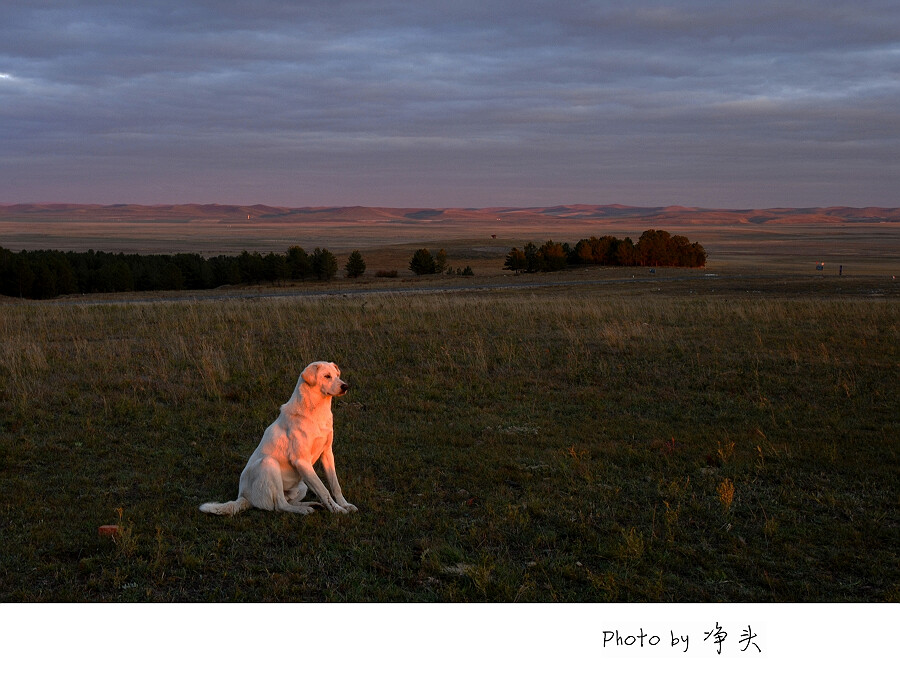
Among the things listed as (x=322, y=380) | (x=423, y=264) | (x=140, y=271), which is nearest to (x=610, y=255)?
(x=423, y=264)

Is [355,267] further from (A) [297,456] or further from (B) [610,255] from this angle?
(A) [297,456]

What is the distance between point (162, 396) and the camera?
34.8 feet

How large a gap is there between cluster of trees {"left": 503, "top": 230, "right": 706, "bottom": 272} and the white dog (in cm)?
6530

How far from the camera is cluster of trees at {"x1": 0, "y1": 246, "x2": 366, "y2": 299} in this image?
5447 centimetres

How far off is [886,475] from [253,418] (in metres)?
7.49

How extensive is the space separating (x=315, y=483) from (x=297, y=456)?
0.28 m

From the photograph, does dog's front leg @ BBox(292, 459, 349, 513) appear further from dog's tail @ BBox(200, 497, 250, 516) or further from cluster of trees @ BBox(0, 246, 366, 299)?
cluster of trees @ BBox(0, 246, 366, 299)

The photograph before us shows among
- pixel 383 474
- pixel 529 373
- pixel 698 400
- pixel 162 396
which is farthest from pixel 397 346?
pixel 383 474

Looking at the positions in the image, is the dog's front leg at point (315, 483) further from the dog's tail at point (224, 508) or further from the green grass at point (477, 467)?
the dog's tail at point (224, 508)

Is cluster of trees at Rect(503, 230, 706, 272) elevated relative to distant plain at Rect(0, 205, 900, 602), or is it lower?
elevated

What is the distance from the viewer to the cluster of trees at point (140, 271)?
179ft

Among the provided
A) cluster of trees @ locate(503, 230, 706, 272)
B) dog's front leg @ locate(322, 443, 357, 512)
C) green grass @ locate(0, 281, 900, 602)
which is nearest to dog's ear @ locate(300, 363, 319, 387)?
dog's front leg @ locate(322, 443, 357, 512)

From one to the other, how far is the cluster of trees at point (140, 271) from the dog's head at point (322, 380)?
55269 millimetres

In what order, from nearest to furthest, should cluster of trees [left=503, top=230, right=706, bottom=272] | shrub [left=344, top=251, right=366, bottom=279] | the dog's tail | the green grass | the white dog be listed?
the green grass
the dog's tail
the white dog
cluster of trees [left=503, top=230, right=706, bottom=272]
shrub [left=344, top=251, right=366, bottom=279]
